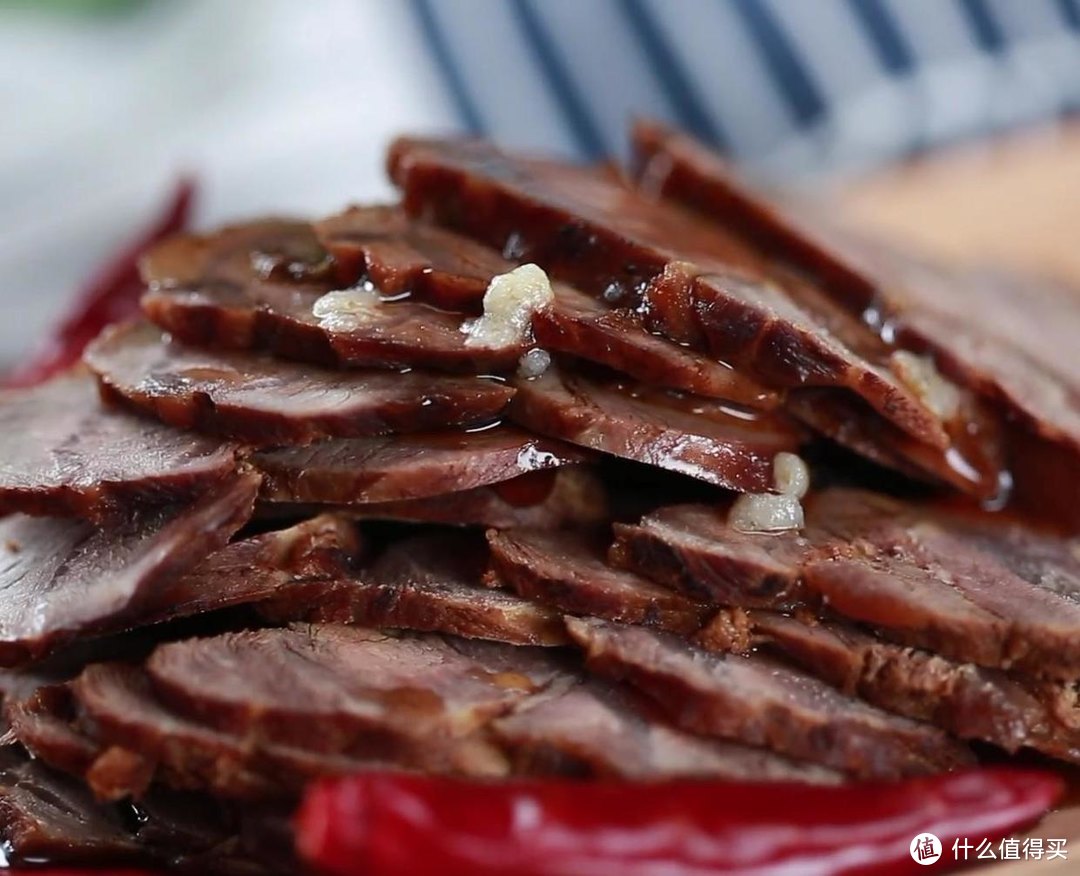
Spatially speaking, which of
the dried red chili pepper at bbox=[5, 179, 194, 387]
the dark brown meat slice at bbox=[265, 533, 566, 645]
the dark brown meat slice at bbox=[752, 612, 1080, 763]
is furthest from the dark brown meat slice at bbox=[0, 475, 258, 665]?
the dried red chili pepper at bbox=[5, 179, 194, 387]

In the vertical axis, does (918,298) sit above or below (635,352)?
below

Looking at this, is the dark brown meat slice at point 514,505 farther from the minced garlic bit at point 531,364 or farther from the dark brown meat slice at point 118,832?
the dark brown meat slice at point 118,832

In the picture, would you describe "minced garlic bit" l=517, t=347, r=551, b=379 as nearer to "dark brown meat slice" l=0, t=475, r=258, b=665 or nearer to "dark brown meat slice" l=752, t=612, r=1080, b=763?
"dark brown meat slice" l=0, t=475, r=258, b=665

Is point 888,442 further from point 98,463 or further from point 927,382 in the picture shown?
point 98,463

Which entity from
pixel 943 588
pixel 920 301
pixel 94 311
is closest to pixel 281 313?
pixel 943 588

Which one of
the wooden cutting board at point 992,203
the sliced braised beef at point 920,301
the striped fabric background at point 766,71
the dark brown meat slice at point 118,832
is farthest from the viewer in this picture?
the striped fabric background at point 766,71

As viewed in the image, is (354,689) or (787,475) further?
(787,475)

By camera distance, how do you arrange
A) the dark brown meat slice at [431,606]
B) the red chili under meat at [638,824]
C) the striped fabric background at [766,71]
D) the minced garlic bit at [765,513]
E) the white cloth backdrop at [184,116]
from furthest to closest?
the striped fabric background at [766,71] < the white cloth backdrop at [184,116] < the minced garlic bit at [765,513] < the dark brown meat slice at [431,606] < the red chili under meat at [638,824]

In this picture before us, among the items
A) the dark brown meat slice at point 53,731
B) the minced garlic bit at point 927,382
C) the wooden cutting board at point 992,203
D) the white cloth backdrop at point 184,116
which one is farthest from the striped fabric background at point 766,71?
the dark brown meat slice at point 53,731

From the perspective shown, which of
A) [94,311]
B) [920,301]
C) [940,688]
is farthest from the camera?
[94,311]
